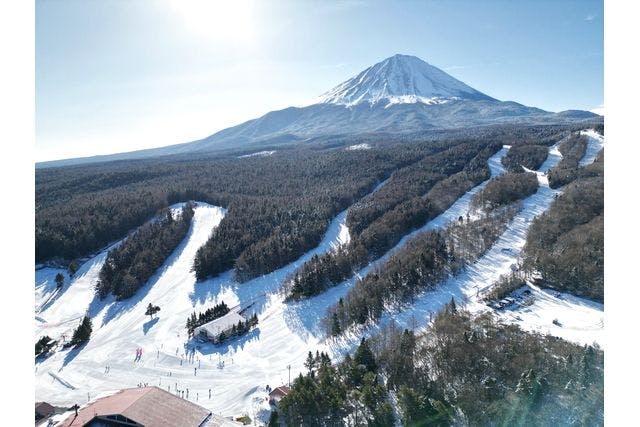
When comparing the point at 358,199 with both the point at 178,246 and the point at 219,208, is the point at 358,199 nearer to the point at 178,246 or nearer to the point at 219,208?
the point at 219,208

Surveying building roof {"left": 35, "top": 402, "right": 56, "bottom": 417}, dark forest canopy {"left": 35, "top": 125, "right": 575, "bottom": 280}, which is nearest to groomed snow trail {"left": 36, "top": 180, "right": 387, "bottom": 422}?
dark forest canopy {"left": 35, "top": 125, "right": 575, "bottom": 280}

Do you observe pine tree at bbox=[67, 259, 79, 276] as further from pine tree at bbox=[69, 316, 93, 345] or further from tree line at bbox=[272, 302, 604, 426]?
tree line at bbox=[272, 302, 604, 426]

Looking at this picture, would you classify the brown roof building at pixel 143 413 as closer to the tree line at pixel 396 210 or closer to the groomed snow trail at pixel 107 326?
the groomed snow trail at pixel 107 326

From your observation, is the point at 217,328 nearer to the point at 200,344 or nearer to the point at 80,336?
the point at 200,344

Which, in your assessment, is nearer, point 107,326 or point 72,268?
point 107,326

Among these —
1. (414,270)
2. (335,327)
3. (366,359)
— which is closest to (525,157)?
(414,270)

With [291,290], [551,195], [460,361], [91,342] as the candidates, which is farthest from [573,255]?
[91,342]
